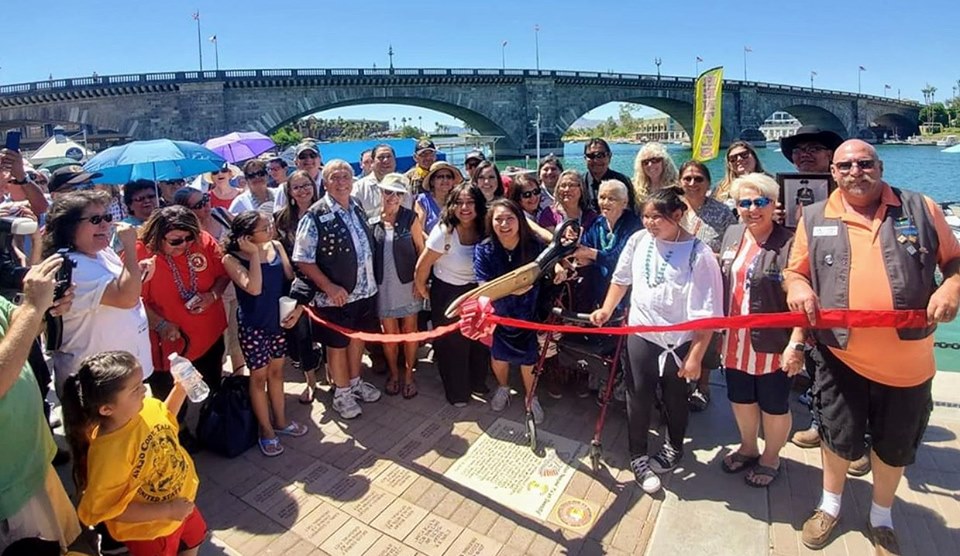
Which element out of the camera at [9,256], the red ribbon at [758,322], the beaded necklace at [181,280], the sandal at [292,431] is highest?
the camera at [9,256]

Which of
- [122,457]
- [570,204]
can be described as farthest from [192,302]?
[570,204]

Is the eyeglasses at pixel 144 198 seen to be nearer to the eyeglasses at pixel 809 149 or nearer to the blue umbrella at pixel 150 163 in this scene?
the blue umbrella at pixel 150 163

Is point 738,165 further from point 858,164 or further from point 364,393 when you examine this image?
point 364,393

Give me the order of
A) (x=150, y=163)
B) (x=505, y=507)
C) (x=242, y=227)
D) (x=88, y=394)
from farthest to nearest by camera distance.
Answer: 1. (x=150, y=163)
2. (x=242, y=227)
3. (x=505, y=507)
4. (x=88, y=394)

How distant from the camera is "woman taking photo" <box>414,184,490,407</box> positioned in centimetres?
341

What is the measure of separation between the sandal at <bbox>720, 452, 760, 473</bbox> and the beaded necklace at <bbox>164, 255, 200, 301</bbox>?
3057mm

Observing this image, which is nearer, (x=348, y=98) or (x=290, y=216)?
(x=290, y=216)

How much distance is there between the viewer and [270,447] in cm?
309

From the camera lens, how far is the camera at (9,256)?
221cm

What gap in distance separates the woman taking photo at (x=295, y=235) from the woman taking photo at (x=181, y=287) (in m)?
0.58

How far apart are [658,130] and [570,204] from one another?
126731 mm

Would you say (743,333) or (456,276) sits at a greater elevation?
(456,276)

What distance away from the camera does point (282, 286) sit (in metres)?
3.23

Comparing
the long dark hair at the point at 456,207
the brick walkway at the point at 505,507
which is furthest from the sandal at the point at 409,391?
the long dark hair at the point at 456,207
